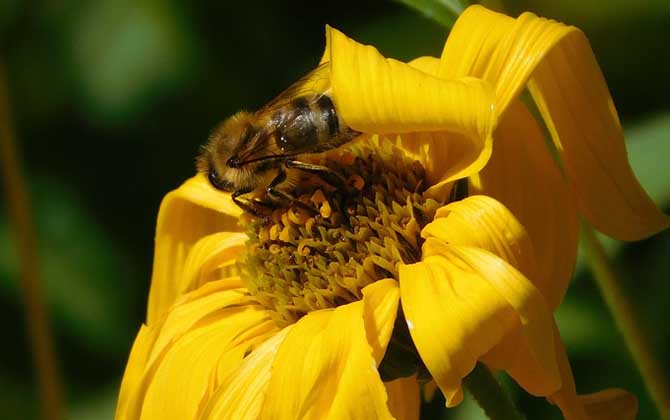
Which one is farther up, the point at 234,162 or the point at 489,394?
the point at 234,162

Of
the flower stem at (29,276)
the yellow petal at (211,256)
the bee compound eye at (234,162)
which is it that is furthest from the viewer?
the flower stem at (29,276)

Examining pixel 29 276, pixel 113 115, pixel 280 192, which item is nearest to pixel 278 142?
pixel 280 192

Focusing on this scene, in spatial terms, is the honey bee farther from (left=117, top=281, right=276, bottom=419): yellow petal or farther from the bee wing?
(left=117, top=281, right=276, bottom=419): yellow petal

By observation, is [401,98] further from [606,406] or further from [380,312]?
[606,406]

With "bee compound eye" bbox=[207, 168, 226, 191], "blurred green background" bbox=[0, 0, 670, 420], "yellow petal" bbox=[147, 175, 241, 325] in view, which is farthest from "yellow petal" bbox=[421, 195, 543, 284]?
"blurred green background" bbox=[0, 0, 670, 420]

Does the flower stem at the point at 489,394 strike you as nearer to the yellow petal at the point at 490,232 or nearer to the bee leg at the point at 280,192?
the yellow petal at the point at 490,232

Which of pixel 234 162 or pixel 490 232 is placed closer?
pixel 490 232

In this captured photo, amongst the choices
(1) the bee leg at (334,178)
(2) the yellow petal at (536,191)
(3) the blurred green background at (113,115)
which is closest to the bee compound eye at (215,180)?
(1) the bee leg at (334,178)
